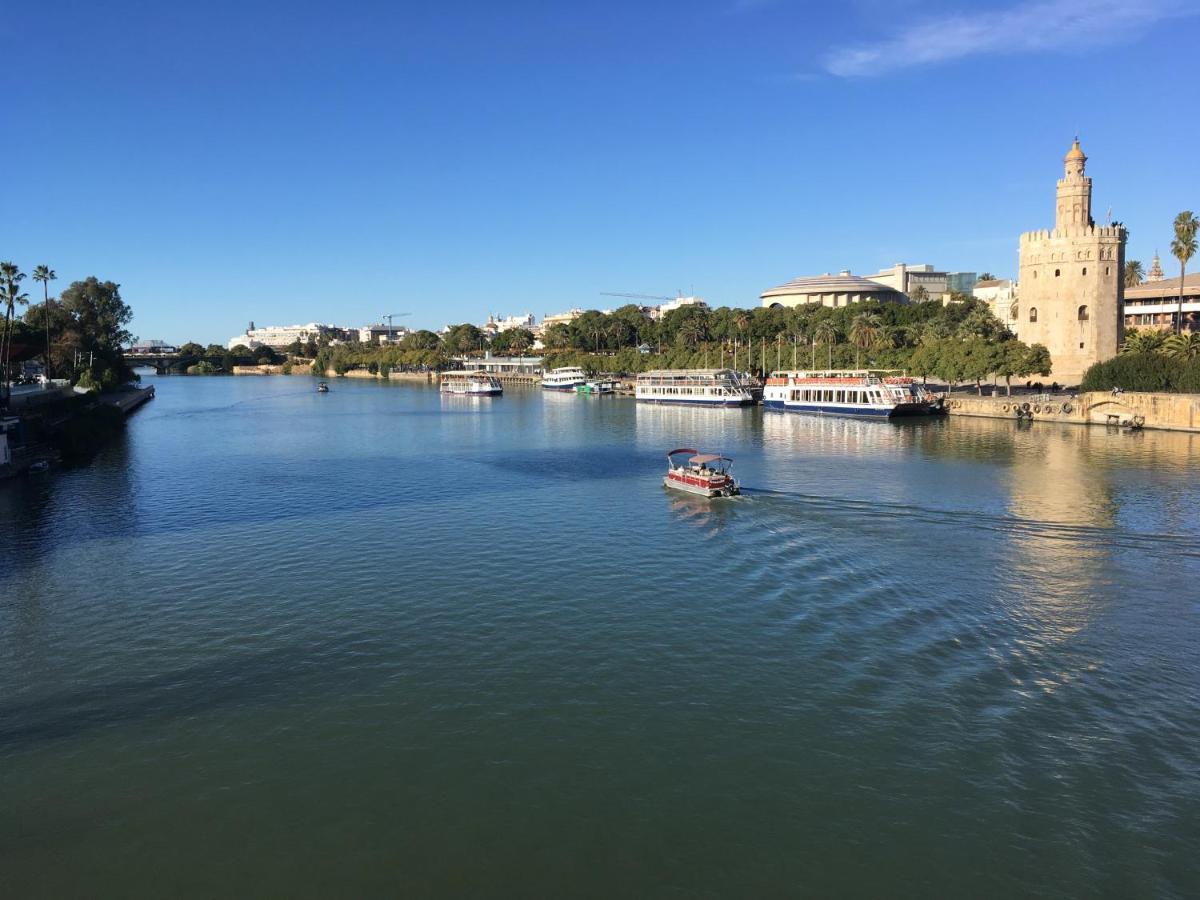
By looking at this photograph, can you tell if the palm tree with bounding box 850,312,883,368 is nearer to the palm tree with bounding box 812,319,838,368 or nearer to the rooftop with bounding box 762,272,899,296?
the palm tree with bounding box 812,319,838,368

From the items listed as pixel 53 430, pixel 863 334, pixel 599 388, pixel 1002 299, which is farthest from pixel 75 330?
pixel 1002 299

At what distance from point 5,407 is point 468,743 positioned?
59.5 meters

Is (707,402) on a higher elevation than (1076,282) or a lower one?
lower

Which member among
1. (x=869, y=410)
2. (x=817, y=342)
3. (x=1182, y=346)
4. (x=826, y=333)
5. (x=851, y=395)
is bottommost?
(x=869, y=410)

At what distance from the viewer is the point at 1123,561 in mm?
29766

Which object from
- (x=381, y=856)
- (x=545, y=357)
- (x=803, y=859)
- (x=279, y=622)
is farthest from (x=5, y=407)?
(x=545, y=357)

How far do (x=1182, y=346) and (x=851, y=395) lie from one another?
3038 centimetres

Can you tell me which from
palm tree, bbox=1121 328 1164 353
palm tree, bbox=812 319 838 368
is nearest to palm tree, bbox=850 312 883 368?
palm tree, bbox=812 319 838 368

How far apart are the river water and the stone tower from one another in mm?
58317

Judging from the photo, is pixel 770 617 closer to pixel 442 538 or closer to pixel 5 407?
pixel 442 538

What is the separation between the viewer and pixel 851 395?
89.2 meters

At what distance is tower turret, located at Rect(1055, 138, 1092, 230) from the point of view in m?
91.6

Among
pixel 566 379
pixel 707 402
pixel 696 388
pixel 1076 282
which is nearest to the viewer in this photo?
pixel 1076 282

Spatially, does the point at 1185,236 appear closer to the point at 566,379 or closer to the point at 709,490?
the point at 709,490
